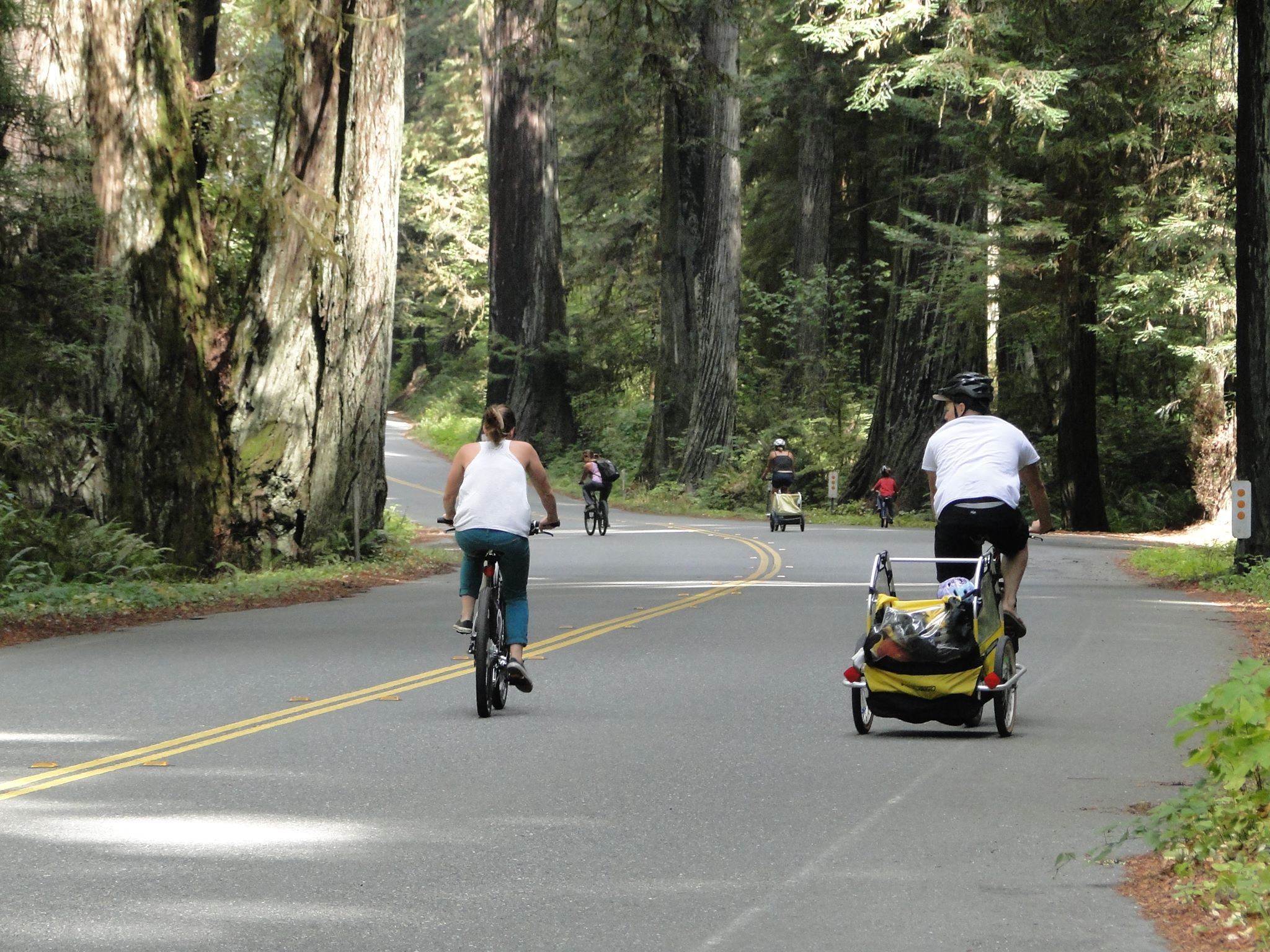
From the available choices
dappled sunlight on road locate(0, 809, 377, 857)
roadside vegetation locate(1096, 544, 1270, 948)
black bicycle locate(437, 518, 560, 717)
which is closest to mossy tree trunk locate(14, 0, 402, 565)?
black bicycle locate(437, 518, 560, 717)

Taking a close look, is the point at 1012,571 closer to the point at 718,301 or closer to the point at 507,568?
the point at 507,568

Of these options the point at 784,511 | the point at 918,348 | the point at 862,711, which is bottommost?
the point at 862,711

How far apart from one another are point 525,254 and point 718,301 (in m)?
8.83

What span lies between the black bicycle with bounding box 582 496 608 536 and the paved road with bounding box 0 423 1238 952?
17.8 metres

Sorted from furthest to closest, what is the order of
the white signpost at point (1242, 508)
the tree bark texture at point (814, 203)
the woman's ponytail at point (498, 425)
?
1. the tree bark texture at point (814, 203)
2. the white signpost at point (1242, 508)
3. the woman's ponytail at point (498, 425)

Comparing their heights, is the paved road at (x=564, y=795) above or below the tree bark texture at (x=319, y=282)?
below

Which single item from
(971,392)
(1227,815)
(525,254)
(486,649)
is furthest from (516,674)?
(525,254)

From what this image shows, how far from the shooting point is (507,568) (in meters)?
11.0

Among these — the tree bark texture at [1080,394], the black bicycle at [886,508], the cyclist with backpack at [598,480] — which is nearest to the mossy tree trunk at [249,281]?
the cyclist with backpack at [598,480]

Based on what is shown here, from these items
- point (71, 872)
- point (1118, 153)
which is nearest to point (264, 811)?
point (71, 872)

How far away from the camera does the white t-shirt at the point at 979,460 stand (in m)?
10.2

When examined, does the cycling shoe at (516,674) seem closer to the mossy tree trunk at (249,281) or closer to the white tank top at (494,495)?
the white tank top at (494,495)

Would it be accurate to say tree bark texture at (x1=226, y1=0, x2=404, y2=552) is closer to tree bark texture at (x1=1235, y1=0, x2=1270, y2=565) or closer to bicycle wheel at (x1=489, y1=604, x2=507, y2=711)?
tree bark texture at (x1=1235, y1=0, x2=1270, y2=565)

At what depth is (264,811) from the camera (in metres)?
7.79
